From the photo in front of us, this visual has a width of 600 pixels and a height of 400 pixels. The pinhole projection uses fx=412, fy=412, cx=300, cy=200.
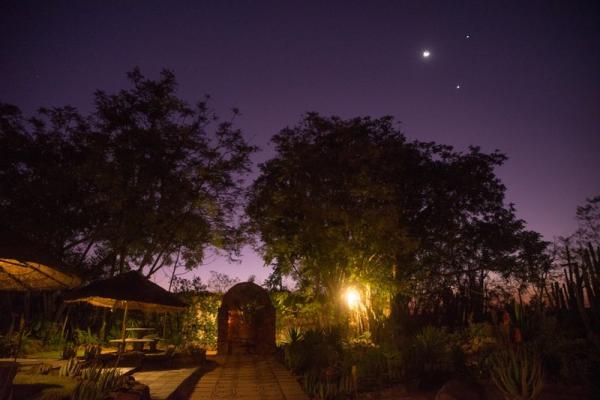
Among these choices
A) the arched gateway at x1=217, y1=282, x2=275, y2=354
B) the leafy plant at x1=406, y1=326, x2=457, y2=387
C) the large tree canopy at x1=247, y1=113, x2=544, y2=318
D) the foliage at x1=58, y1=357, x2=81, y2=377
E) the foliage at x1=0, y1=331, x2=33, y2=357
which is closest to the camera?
the leafy plant at x1=406, y1=326, x2=457, y2=387

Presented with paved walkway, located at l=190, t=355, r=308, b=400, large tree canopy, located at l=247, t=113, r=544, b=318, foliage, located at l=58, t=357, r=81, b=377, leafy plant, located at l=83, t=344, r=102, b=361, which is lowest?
paved walkway, located at l=190, t=355, r=308, b=400

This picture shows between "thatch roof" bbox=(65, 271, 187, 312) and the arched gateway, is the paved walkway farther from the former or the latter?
the arched gateway

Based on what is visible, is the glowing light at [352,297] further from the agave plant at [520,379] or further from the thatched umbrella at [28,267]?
the thatched umbrella at [28,267]

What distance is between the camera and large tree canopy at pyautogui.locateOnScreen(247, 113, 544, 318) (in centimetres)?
1424

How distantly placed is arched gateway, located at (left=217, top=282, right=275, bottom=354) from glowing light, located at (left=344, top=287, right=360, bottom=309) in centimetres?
326

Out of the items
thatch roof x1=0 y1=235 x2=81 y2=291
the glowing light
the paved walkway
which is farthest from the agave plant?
the glowing light

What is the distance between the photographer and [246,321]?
16.6 metres

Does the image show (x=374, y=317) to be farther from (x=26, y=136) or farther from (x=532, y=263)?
(x=26, y=136)

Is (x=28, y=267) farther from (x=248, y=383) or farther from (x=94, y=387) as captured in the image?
(x=248, y=383)

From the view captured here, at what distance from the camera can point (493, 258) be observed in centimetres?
1933

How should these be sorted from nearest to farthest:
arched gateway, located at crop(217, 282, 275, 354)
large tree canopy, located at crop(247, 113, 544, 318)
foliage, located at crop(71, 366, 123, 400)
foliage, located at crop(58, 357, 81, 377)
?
foliage, located at crop(71, 366, 123, 400), foliage, located at crop(58, 357, 81, 377), large tree canopy, located at crop(247, 113, 544, 318), arched gateway, located at crop(217, 282, 275, 354)

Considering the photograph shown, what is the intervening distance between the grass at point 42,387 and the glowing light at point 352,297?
994cm

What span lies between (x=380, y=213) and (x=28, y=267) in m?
10.3

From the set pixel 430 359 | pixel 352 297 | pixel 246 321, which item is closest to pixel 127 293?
pixel 430 359
